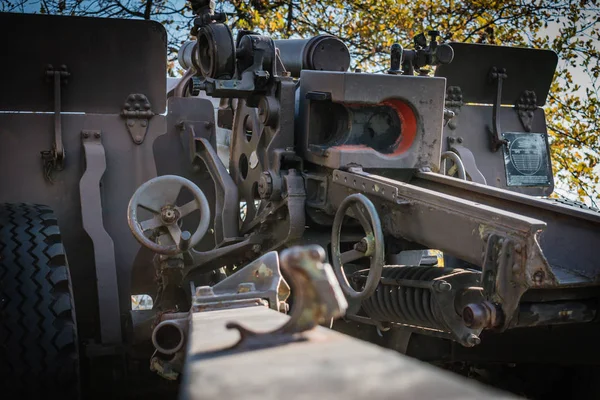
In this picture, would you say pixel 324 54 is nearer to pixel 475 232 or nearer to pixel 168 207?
pixel 168 207

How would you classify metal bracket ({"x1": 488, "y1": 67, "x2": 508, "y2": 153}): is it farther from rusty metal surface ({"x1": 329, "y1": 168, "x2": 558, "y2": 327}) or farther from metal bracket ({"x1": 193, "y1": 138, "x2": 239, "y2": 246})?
rusty metal surface ({"x1": 329, "y1": 168, "x2": 558, "y2": 327})

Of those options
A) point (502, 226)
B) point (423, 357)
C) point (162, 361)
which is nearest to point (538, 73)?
point (423, 357)

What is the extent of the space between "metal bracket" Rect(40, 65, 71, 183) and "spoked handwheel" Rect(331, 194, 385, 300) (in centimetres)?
172

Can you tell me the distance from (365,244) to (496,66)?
2.62m

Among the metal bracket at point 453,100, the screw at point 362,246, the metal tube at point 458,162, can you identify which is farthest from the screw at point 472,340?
the metal bracket at point 453,100

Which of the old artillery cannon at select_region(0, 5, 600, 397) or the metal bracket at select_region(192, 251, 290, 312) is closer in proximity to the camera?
the metal bracket at select_region(192, 251, 290, 312)

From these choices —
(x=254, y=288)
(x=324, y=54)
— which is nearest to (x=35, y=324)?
(x=254, y=288)

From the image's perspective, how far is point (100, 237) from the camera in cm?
424

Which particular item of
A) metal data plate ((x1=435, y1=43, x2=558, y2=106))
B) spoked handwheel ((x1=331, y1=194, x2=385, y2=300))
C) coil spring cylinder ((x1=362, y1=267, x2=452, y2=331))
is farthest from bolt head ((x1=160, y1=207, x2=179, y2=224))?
metal data plate ((x1=435, y1=43, x2=558, y2=106))

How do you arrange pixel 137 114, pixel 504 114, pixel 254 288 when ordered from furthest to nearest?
1. pixel 504 114
2. pixel 137 114
3. pixel 254 288

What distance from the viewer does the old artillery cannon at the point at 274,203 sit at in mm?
2951

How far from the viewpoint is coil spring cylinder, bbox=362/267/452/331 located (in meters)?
3.40

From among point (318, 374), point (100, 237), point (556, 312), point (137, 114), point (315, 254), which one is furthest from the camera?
point (137, 114)

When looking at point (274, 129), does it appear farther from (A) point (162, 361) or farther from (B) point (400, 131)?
(A) point (162, 361)
